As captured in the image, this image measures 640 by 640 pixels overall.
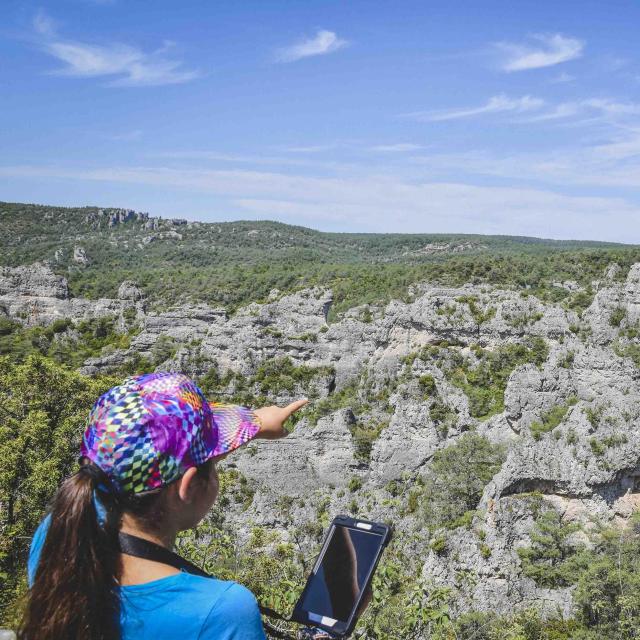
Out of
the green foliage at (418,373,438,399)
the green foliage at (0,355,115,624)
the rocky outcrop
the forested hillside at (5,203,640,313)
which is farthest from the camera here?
the rocky outcrop

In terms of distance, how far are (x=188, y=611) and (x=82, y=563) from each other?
0.32m

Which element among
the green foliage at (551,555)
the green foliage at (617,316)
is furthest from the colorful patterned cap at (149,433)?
the green foliage at (617,316)

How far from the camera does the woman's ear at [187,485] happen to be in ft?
5.55

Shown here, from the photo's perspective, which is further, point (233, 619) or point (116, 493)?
point (116, 493)

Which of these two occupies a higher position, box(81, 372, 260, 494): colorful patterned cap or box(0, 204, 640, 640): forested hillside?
box(81, 372, 260, 494): colorful patterned cap

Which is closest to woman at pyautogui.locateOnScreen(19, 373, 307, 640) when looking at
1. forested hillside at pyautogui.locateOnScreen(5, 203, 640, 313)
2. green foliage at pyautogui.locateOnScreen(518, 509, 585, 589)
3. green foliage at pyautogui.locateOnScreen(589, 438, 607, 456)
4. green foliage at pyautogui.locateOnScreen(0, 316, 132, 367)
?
green foliage at pyautogui.locateOnScreen(518, 509, 585, 589)

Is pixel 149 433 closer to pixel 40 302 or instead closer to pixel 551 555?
pixel 551 555

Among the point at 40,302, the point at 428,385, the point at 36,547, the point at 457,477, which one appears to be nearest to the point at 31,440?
the point at 36,547

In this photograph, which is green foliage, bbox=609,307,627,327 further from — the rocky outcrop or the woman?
the rocky outcrop

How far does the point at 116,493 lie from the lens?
165 cm

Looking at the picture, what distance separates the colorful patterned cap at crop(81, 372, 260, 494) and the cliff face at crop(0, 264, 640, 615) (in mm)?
10879

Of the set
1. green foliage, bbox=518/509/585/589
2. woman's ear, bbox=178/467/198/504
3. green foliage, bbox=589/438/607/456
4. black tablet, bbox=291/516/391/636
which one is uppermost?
woman's ear, bbox=178/467/198/504

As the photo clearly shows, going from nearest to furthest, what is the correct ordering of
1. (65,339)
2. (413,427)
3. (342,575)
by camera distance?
1. (342,575)
2. (413,427)
3. (65,339)

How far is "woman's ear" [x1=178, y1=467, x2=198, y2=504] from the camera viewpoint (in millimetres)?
1692
